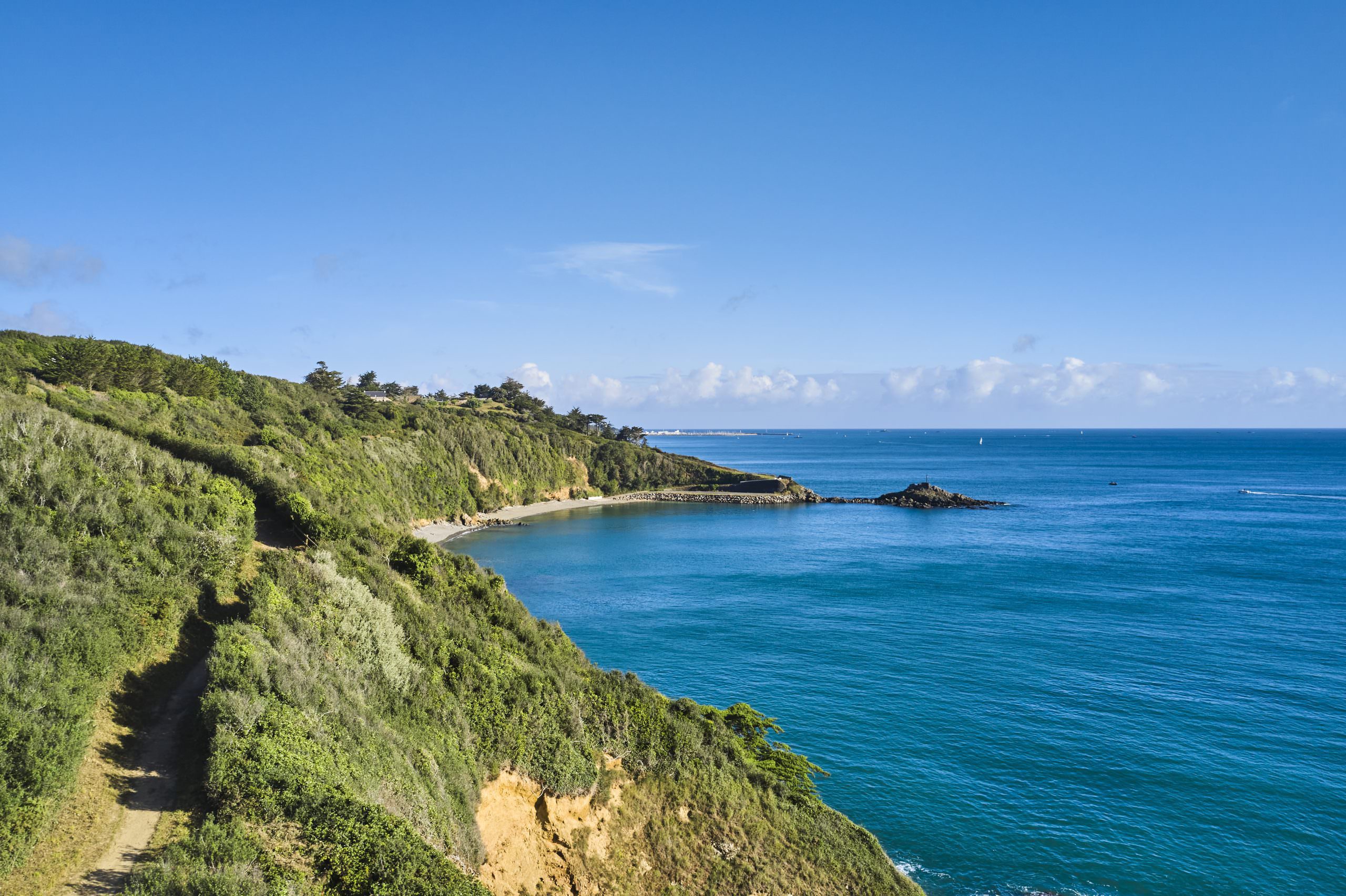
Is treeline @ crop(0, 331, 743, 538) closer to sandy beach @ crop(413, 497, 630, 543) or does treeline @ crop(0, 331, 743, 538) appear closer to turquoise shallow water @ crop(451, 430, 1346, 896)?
sandy beach @ crop(413, 497, 630, 543)

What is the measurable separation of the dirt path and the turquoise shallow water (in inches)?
840

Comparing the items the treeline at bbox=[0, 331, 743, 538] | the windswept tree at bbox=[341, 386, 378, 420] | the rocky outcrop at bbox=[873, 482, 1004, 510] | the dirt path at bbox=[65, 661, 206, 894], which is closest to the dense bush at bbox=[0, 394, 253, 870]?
the dirt path at bbox=[65, 661, 206, 894]

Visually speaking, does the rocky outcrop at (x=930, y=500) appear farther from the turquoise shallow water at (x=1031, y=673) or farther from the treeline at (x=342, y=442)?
the treeline at (x=342, y=442)

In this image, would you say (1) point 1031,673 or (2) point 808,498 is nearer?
(1) point 1031,673

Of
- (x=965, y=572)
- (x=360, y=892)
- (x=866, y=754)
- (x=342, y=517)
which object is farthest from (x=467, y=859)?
(x=965, y=572)

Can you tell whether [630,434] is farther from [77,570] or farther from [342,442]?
[77,570]

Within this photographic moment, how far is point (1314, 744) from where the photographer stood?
30.3m

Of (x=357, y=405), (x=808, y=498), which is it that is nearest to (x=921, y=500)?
(x=808, y=498)

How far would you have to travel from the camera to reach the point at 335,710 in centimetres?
1460

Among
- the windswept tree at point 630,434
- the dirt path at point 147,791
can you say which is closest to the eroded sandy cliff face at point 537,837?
the dirt path at point 147,791

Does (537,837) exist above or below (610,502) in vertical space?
below

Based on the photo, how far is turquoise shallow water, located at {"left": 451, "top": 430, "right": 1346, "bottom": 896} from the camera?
2419 cm

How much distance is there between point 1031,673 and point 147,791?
40.5 metres

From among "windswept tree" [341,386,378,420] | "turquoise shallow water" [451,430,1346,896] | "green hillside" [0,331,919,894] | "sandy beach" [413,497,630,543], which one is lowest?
"turquoise shallow water" [451,430,1346,896]
